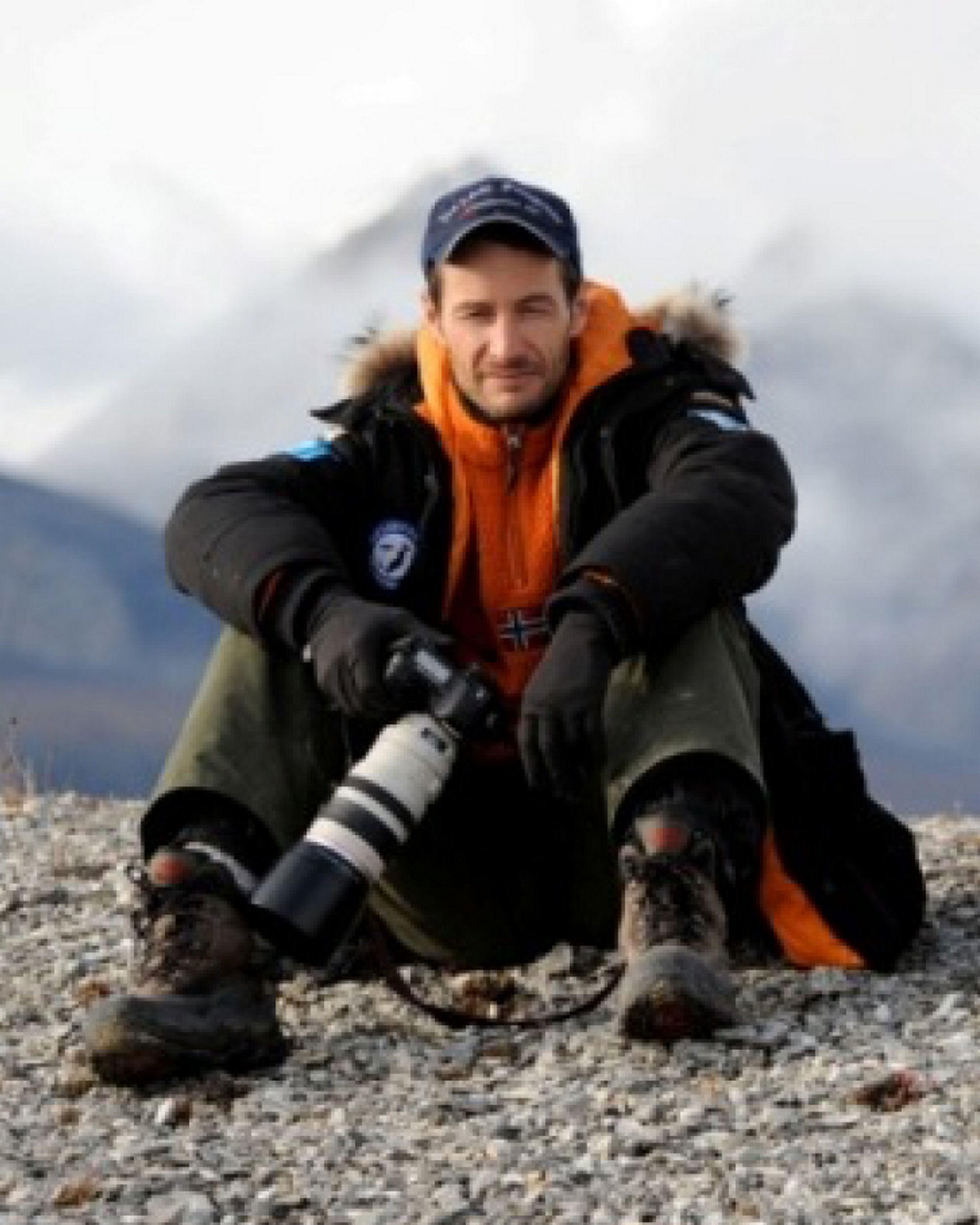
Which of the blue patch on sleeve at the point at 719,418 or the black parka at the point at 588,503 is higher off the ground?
the blue patch on sleeve at the point at 719,418

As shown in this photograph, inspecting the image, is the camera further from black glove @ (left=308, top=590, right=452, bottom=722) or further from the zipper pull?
the zipper pull

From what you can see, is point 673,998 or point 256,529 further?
point 256,529

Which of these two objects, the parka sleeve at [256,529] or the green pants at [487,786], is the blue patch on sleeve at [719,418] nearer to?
the green pants at [487,786]

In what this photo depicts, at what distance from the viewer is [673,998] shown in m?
6.09

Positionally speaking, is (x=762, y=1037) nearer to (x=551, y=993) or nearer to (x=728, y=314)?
(x=551, y=993)

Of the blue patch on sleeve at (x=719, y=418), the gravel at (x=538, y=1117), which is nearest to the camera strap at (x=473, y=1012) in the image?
the gravel at (x=538, y=1117)

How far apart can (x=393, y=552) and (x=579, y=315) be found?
0.68 m

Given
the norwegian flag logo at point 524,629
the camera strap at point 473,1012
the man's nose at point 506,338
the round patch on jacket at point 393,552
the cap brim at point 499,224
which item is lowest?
the camera strap at point 473,1012

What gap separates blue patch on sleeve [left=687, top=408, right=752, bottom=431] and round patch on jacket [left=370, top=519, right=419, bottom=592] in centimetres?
67

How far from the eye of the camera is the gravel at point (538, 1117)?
546 centimetres

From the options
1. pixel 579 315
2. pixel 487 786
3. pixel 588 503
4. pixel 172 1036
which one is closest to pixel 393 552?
pixel 588 503

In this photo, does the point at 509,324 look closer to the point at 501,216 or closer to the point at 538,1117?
the point at 501,216

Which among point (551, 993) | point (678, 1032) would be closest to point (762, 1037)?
point (678, 1032)

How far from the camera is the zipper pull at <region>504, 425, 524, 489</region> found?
6.72 meters
